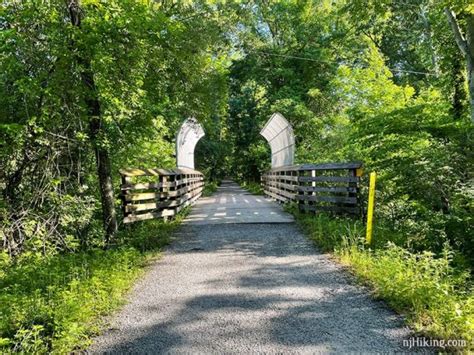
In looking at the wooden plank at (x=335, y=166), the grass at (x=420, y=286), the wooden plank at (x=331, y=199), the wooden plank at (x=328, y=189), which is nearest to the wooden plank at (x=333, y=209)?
the wooden plank at (x=331, y=199)

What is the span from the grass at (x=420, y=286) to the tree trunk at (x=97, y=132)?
365 cm

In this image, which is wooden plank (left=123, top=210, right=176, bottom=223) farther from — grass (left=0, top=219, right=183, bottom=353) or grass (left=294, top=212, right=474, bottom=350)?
grass (left=294, top=212, right=474, bottom=350)

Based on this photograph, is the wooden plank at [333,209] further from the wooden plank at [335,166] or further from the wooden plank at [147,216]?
the wooden plank at [147,216]

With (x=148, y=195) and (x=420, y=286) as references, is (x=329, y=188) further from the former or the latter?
(x=420, y=286)

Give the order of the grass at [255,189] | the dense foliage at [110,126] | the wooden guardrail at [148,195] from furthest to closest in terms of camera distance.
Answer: the grass at [255,189] < the wooden guardrail at [148,195] < the dense foliage at [110,126]

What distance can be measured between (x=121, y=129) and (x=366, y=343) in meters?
5.23

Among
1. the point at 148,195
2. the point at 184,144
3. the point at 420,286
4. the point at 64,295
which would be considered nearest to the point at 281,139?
the point at 184,144

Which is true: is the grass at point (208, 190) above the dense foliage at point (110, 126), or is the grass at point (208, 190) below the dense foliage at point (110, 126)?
below

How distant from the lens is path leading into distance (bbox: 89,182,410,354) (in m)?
2.70

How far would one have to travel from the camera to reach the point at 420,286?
10.7 feet

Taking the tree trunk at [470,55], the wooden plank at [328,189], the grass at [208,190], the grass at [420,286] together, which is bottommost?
the grass at [208,190]
